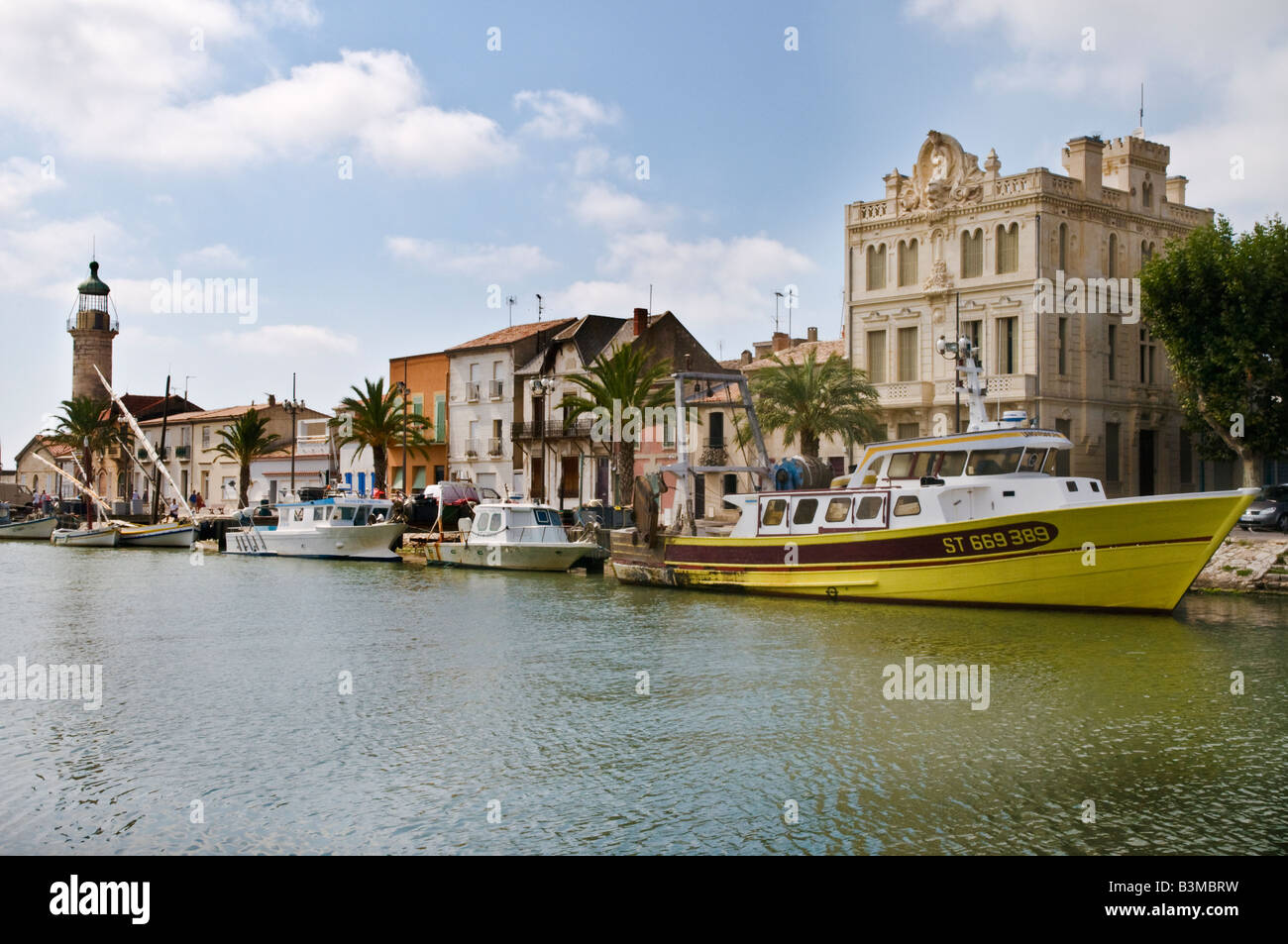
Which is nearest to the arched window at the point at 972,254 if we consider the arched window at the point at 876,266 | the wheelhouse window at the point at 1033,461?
the arched window at the point at 876,266

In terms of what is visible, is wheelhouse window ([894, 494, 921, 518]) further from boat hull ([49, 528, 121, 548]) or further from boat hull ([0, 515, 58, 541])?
boat hull ([0, 515, 58, 541])

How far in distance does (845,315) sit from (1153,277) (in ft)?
40.6

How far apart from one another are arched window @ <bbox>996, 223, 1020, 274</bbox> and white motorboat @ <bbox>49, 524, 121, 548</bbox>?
153ft

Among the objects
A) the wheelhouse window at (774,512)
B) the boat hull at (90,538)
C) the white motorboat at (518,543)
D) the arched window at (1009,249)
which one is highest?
the arched window at (1009,249)

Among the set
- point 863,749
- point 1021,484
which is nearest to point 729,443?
point 1021,484

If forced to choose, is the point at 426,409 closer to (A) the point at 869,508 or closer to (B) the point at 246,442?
(B) the point at 246,442

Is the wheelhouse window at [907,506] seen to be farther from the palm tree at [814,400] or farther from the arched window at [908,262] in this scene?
the arched window at [908,262]

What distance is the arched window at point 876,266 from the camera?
45.7 m

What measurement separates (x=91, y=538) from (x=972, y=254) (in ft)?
157

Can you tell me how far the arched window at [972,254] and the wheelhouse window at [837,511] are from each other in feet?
61.1

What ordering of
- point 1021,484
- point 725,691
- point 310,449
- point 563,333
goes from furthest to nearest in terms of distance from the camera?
point 310,449, point 563,333, point 1021,484, point 725,691

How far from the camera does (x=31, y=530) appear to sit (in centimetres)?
7031
